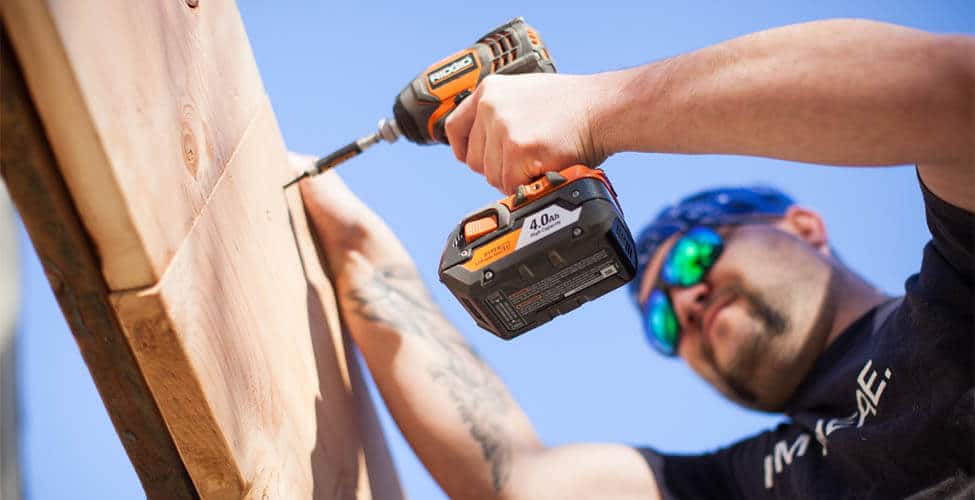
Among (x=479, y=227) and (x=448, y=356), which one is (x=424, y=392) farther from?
(x=479, y=227)

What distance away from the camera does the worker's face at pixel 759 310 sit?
8.02ft

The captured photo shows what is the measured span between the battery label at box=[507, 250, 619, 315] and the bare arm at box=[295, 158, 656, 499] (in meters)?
0.56

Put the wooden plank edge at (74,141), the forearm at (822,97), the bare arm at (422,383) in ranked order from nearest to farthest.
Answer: the wooden plank edge at (74,141) → the forearm at (822,97) → the bare arm at (422,383)

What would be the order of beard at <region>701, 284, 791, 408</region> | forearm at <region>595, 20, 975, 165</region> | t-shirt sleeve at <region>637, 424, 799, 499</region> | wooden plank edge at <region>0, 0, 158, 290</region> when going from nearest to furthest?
wooden plank edge at <region>0, 0, 158, 290</region> < forearm at <region>595, 20, 975, 165</region> < t-shirt sleeve at <region>637, 424, 799, 499</region> < beard at <region>701, 284, 791, 408</region>

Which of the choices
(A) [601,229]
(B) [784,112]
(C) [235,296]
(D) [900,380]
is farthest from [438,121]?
(D) [900,380]

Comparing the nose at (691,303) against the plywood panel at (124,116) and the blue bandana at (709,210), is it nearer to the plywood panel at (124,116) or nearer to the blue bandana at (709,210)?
the blue bandana at (709,210)

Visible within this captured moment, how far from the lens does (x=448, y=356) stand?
1867mm

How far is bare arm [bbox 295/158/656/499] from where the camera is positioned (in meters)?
1.77

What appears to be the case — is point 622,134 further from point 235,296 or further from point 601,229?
point 235,296

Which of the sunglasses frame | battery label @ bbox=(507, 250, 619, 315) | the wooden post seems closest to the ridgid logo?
battery label @ bbox=(507, 250, 619, 315)

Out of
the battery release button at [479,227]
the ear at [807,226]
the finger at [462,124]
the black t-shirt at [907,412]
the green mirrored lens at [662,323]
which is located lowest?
the green mirrored lens at [662,323]

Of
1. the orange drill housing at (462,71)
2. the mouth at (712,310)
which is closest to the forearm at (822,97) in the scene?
the orange drill housing at (462,71)

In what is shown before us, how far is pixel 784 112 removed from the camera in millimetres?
940

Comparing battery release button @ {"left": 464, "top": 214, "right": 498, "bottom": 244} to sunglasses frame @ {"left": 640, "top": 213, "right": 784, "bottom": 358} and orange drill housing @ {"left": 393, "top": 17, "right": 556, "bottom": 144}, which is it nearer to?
orange drill housing @ {"left": 393, "top": 17, "right": 556, "bottom": 144}
